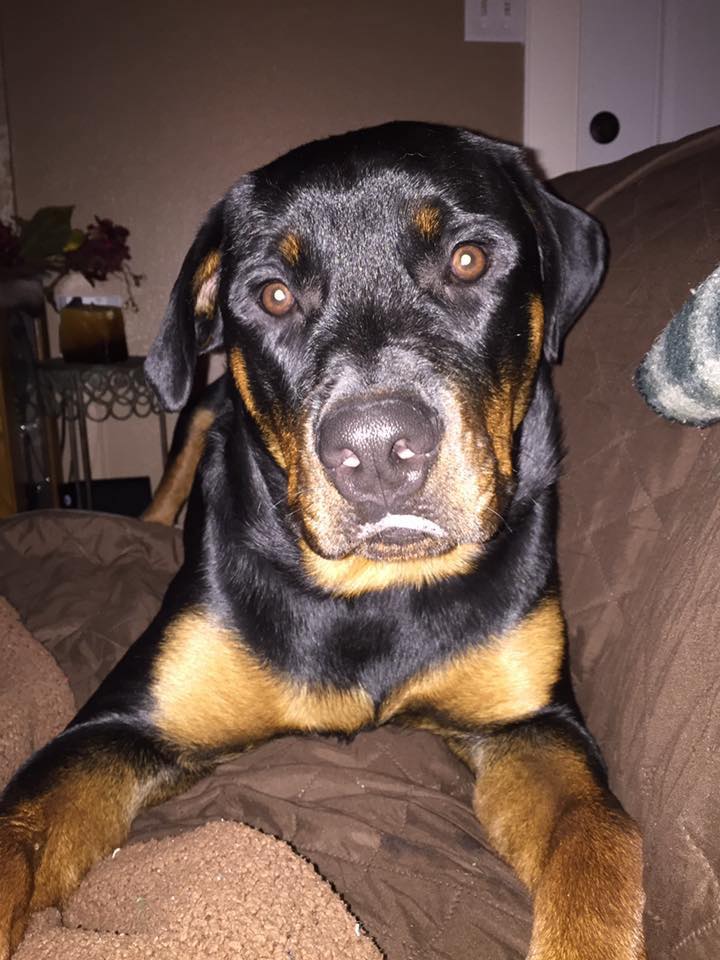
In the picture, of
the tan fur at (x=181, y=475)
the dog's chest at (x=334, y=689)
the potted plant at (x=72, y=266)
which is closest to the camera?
the dog's chest at (x=334, y=689)

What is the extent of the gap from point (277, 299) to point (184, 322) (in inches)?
11.0

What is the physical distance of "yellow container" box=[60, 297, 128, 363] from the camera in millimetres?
3994

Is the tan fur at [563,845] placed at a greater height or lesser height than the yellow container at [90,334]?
lesser

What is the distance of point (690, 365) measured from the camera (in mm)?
1152

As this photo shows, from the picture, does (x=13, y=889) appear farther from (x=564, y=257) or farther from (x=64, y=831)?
(x=564, y=257)

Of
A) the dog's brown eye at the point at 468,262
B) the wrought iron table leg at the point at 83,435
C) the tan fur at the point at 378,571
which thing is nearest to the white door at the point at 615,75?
the wrought iron table leg at the point at 83,435

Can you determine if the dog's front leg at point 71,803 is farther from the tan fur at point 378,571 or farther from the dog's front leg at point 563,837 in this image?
the dog's front leg at point 563,837

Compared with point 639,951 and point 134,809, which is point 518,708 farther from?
point 134,809

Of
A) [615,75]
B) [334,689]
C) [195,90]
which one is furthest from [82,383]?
[615,75]

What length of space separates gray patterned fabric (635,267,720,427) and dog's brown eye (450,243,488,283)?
0.39m

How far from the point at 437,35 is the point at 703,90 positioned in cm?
148

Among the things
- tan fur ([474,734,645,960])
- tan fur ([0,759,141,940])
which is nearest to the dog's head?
tan fur ([474,734,645,960])

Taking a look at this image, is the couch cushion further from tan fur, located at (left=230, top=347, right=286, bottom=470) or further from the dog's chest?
tan fur, located at (left=230, top=347, right=286, bottom=470)

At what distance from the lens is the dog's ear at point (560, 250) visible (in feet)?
5.71
